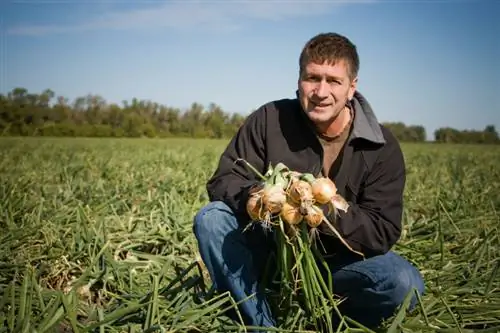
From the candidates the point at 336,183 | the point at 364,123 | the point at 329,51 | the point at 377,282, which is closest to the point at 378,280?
the point at 377,282

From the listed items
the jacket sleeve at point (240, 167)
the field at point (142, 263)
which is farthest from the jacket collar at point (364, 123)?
the field at point (142, 263)

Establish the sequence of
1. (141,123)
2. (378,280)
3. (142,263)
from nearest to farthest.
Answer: (378,280) → (142,263) → (141,123)

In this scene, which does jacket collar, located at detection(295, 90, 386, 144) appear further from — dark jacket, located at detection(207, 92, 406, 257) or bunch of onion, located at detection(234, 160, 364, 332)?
bunch of onion, located at detection(234, 160, 364, 332)

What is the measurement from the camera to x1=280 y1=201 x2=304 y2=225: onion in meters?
1.52

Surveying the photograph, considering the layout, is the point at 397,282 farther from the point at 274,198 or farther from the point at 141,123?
the point at 141,123

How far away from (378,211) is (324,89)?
0.53m

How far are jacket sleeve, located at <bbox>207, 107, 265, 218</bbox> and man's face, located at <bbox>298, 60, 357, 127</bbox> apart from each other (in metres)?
0.24

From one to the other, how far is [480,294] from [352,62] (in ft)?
3.91

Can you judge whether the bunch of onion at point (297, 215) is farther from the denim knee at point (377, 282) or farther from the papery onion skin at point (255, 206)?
the denim knee at point (377, 282)

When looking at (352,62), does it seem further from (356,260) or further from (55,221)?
(55,221)

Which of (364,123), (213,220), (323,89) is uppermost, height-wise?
(323,89)

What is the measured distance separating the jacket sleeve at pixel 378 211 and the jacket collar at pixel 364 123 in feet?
0.25

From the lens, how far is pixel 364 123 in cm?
198

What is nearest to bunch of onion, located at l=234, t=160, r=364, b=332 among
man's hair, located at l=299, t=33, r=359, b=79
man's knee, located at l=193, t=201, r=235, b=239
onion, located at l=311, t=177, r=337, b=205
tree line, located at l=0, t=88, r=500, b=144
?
onion, located at l=311, t=177, r=337, b=205
